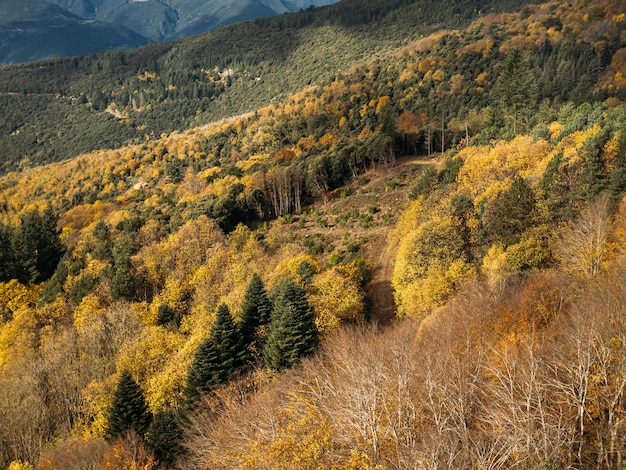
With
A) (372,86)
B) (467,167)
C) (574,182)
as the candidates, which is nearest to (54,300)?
(467,167)

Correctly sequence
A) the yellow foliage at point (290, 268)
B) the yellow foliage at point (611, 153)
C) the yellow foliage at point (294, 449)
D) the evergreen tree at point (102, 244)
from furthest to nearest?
1. the evergreen tree at point (102, 244)
2. the yellow foliage at point (290, 268)
3. the yellow foliage at point (611, 153)
4. the yellow foliage at point (294, 449)

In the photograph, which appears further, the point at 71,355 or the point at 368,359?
the point at 71,355

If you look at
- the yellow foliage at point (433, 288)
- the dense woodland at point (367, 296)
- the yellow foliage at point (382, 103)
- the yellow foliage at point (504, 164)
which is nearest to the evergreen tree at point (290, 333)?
the dense woodland at point (367, 296)

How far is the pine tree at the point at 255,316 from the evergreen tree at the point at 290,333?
371cm

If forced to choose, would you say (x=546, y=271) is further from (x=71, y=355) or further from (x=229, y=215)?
(x=229, y=215)

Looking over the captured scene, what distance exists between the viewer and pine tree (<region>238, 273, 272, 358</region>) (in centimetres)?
4272

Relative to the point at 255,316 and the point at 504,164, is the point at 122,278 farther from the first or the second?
the point at 504,164

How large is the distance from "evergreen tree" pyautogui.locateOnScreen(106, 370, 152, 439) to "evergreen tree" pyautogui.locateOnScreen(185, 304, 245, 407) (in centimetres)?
384

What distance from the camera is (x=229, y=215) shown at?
7675 cm

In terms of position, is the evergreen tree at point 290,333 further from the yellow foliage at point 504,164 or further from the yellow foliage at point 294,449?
the yellow foliage at point 504,164

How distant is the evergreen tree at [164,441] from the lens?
3022cm

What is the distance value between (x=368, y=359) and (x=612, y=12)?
127912 mm

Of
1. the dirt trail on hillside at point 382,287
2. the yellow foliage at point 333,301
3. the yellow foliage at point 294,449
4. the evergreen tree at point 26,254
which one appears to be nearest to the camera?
the yellow foliage at point 294,449

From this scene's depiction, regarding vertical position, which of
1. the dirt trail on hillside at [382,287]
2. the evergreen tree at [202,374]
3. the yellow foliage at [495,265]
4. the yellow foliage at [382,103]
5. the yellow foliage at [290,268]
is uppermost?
the yellow foliage at [382,103]
